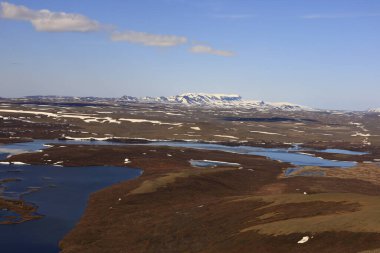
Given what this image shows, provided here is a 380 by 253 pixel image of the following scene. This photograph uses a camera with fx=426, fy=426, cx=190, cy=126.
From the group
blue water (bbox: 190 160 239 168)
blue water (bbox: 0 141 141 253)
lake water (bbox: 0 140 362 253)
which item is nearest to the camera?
blue water (bbox: 0 141 141 253)

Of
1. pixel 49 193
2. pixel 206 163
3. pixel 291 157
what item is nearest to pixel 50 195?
pixel 49 193

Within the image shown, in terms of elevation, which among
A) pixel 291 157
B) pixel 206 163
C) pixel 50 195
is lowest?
pixel 291 157

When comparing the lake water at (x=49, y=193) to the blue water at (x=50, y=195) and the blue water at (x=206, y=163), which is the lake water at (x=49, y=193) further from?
the blue water at (x=206, y=163)

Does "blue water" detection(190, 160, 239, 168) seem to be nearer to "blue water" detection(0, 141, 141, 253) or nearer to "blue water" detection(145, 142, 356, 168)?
"blue water" detection(0, 141, 141, 253)

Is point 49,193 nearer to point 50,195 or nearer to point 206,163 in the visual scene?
point 50,195

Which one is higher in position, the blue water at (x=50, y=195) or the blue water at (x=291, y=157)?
the blue water at (x=50, y=195)

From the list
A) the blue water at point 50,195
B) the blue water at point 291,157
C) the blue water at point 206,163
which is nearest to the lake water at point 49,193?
the blue water at point 50,195

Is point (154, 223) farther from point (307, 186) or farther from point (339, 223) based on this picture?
point (307, 186)

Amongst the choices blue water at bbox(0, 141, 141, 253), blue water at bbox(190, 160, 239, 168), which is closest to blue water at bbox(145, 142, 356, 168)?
blue water at bbox(190, 160, 239, 168)
